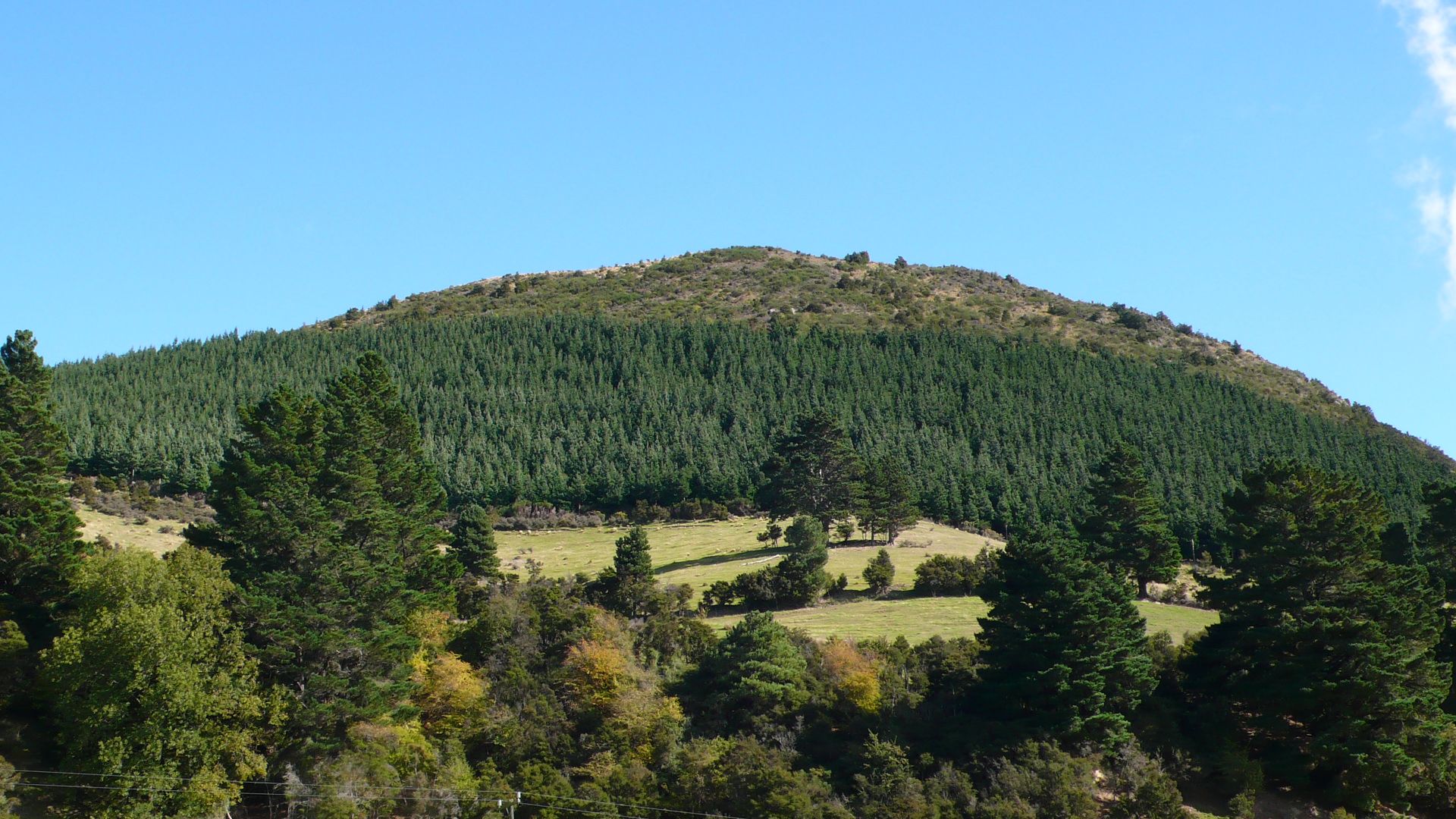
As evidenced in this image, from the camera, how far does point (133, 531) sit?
255ft

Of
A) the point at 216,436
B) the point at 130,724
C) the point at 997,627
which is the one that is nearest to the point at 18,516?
the point at 130,724

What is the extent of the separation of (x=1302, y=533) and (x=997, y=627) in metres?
14.2

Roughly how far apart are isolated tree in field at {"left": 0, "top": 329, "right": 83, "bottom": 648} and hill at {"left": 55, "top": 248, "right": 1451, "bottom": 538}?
213 feet

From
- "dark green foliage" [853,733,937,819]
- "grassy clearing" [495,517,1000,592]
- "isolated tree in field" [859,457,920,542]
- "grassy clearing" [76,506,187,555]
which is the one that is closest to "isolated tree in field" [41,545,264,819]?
"dark green foliage" [853,733,937,819]

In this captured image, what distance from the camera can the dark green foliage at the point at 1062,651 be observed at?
45062mm

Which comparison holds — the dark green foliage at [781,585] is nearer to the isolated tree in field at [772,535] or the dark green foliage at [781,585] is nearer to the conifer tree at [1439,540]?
the isolated tree in field at [772,535]

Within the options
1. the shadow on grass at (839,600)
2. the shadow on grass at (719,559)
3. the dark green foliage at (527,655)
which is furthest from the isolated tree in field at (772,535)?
the dark green foliage at (527,655)

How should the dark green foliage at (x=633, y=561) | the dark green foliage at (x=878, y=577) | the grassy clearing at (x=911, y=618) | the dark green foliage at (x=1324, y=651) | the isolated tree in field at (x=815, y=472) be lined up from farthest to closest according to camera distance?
1. the isolated tree in field at (x=815, y=472)
2. the dark green foliage at (x=878, y=577)
3. the dark green foliage at (x=633, y=561)
4. the grassy clearing at (x=911, y=618)
5. the dark green foliage at (x=1324, y=651)

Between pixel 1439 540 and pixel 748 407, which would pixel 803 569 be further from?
pixel 748 407

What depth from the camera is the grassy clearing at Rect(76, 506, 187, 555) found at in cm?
7144

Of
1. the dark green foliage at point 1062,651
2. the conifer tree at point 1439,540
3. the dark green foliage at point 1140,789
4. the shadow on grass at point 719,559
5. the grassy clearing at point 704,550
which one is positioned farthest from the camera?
the shadow on grass at point 719,559

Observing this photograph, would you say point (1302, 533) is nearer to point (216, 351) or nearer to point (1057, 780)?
point (1057, 780)

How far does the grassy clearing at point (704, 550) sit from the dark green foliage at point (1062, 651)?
2194cm

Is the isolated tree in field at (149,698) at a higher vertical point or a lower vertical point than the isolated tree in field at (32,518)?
lower
